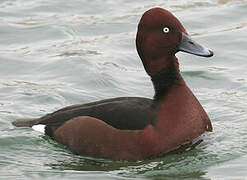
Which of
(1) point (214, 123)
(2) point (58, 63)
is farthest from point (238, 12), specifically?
(1) point (214, 123)

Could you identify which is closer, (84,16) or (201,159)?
(201,159)

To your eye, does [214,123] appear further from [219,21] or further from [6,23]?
[6,23]

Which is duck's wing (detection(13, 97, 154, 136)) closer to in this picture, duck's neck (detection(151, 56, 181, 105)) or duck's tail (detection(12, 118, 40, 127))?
duck's neck (detection(151, 56, 181, 105))

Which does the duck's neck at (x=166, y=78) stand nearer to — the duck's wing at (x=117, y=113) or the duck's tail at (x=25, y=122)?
the duck's wing at (x=117, y=113)

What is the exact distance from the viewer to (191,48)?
29.5 feet

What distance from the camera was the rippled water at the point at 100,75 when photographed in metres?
8.82

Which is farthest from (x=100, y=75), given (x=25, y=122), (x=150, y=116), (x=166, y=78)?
(x=150, y=116)

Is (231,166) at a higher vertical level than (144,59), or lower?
lower

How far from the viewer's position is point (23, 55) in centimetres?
1330

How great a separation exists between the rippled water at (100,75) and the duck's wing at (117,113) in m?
0.32

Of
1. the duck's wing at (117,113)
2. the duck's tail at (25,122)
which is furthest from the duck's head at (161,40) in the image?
the duck's tail at (25,122)

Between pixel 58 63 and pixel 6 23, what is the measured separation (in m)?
2.44

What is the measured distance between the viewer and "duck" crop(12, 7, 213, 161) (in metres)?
8.60

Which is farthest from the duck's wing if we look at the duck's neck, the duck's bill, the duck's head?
the duck's bill
